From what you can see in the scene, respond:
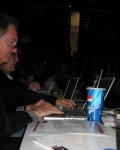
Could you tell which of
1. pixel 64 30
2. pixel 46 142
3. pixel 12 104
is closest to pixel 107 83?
pixel 12 104

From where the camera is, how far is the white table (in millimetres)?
1018

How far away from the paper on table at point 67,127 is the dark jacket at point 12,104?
0.24 ft

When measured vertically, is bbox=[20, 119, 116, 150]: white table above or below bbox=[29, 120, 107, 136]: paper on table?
above

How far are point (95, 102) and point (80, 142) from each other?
0.46 m

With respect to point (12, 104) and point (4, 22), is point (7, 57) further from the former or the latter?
point (12, 104)

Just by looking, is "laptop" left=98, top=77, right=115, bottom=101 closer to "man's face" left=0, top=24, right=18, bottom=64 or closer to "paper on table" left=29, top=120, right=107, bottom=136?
"paper on table" left=29, top=120, right=107, bottom=136

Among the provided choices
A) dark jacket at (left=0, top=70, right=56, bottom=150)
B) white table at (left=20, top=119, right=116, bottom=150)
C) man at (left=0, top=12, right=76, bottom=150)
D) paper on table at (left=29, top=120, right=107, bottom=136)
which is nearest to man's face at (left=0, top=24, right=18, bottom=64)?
man at (left=0, top=12, right=76, bottom=150)

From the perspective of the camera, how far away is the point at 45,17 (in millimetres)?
8992

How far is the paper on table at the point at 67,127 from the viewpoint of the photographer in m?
1.24

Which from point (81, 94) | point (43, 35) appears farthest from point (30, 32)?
point (81, 94)

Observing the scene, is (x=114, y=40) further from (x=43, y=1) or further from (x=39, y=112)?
(x=39, y=112)

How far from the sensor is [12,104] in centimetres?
213

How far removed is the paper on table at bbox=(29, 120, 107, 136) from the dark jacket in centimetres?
7

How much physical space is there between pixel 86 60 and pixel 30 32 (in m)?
1.93
